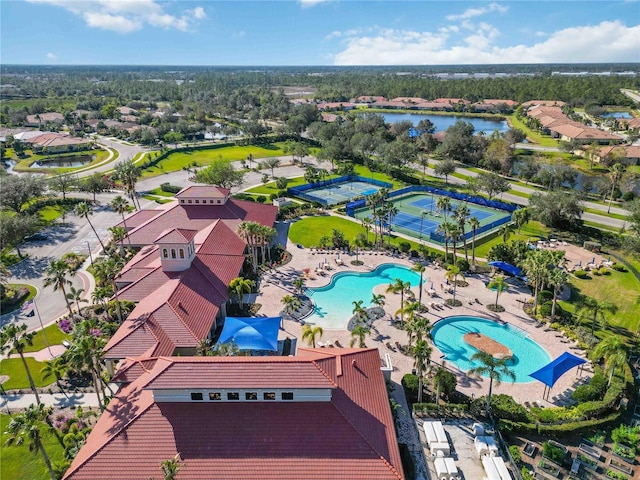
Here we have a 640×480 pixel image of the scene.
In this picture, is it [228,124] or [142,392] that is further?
[228,124]

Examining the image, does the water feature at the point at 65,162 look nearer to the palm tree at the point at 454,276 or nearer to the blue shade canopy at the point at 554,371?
the palm tree at the point at 454,276

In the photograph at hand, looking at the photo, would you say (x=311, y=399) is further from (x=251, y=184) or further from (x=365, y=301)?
(x=251, y=184)

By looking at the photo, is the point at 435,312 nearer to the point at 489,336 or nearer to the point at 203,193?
the point at 489,336

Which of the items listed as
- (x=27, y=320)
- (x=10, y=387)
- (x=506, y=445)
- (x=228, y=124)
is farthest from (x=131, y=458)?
(x=228, y=124)

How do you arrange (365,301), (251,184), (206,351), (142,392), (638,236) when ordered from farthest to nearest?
1. (251,184)
2. (638,236)
3. (365,301)
4. (206,351)
5. (142,392)

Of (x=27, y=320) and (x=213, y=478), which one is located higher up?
(x=213, y=478)

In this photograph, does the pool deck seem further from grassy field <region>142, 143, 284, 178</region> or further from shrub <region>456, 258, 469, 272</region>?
grassy field <region>142, 143, 284, 178</region>

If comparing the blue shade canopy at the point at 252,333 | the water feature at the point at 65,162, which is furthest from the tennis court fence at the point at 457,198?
the water feature at the point at 65,162
